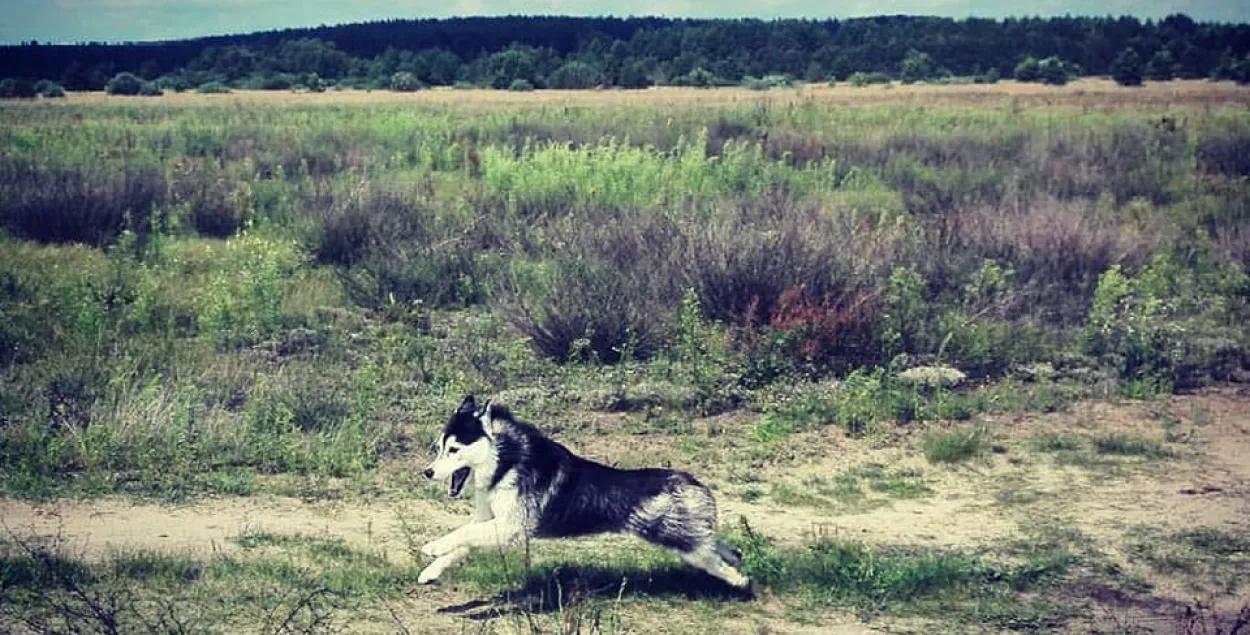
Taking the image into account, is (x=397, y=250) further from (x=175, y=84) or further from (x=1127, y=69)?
(x=175, y=84)

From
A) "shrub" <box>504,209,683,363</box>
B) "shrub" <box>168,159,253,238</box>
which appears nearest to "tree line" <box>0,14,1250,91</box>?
"shrub" <box>168,159,253,238</box>

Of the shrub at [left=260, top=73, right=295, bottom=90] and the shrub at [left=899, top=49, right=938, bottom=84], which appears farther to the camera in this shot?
the shrub at [left=899, top=49, right=938, bottom=84]

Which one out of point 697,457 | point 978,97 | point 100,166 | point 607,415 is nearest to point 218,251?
point 100,166

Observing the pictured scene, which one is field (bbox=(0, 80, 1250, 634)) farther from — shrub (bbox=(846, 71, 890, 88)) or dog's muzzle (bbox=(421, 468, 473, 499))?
shrub (bbox=(846, 71, 890, 88))

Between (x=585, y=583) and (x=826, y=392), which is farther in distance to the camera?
(x=826, y=392)

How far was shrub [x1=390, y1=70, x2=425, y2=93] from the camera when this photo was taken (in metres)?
66.0

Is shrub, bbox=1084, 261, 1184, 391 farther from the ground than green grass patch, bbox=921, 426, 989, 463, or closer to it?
farther from the ground

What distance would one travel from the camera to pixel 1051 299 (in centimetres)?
1409

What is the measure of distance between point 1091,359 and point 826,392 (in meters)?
2.85

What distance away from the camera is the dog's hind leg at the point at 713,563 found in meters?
6.52

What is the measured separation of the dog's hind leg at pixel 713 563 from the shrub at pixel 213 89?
60.6 metres

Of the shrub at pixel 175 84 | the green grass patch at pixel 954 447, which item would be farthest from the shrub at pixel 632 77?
the green grass patch at pixel 954 447

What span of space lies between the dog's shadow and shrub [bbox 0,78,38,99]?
49.4 meters

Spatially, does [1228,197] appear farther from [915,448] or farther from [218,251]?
[218,251]
